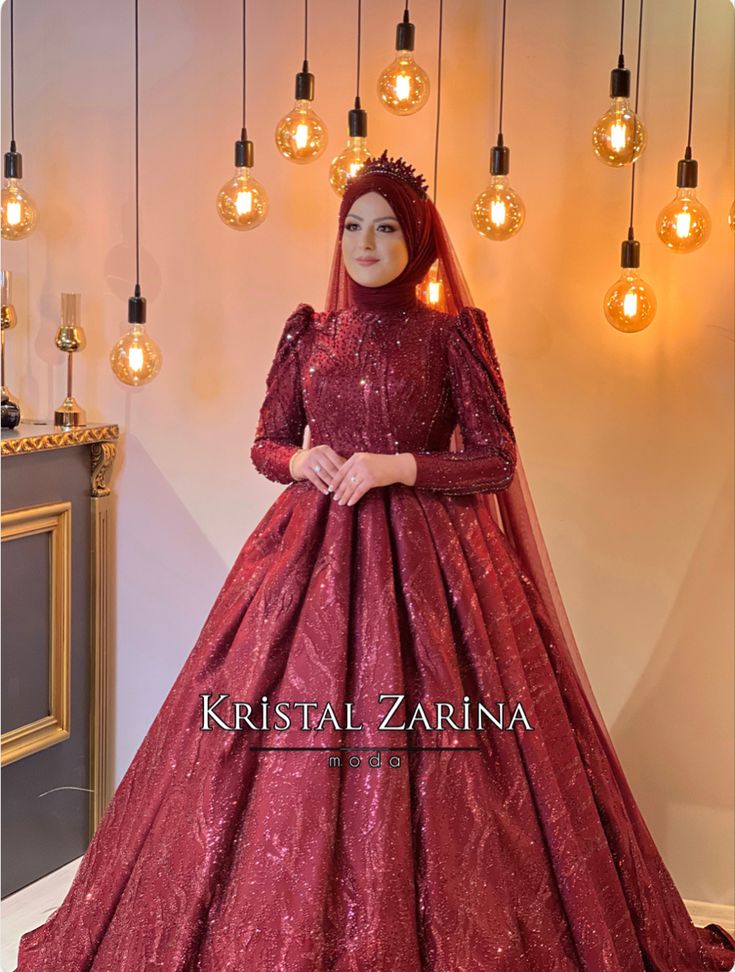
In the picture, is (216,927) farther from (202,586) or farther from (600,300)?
(600,300)

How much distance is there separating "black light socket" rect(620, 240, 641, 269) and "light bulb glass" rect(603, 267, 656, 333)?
3cm

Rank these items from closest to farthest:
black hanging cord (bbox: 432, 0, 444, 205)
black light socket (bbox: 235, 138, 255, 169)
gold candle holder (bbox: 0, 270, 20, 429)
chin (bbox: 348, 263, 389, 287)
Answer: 1. chin (bbox: 348, 263, 389, 287)
2. black light socket (bbox: 235, 138, 255, 169)
3. black hanging cord (bbox: 432, 0, 444, 205)
4. gold candle holder (bbox: 0, 270, 20, 429)

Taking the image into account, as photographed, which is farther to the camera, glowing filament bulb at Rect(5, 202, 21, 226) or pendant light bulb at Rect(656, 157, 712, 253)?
glowing filament bulb at Rect(5, 202, 21, 226)

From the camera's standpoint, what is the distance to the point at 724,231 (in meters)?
2.38

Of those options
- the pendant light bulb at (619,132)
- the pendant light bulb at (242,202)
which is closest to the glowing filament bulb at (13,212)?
the pendant light bulb at (242,202)

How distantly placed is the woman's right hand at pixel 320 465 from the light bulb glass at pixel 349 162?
23.9 inches

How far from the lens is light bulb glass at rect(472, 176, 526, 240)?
224 cm

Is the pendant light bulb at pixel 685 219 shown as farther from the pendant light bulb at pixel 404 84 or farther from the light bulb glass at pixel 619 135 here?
the pendant light bulb at pixel 404 84

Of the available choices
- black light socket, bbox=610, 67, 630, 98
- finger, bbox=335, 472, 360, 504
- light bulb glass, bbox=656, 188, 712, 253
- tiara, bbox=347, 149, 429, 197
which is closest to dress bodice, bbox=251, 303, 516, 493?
finger, bbox=335, 472, 360, 504

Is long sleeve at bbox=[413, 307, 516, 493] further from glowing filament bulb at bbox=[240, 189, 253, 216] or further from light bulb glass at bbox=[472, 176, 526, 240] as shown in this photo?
glowing filament bulb at bbox=[240, 189, 253, 216]

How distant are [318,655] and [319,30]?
59.7 inches

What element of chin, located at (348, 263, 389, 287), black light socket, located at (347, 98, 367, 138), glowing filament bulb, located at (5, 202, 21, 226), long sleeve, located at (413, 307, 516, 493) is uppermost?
black light socket, located at (347, 98, 367, 138)

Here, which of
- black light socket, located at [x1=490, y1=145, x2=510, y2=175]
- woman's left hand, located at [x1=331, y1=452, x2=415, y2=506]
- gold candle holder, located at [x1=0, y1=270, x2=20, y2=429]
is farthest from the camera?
gold candle holder, located at [x1=0, y1=270, x2=20, y2=429]

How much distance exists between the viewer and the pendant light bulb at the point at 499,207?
224 cm
